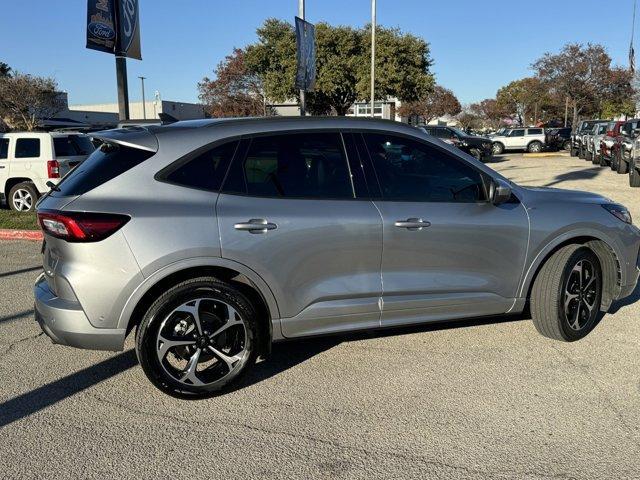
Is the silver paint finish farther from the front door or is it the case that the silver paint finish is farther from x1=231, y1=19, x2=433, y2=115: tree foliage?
x1=231, y1=19, x2=433, y2=115: tree foliage

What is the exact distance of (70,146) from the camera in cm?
1189

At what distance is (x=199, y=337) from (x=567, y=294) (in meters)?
2.82

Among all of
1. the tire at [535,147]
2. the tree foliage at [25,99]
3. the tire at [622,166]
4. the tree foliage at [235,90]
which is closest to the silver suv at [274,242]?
the tire at [622,166]

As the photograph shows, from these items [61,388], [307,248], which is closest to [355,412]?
[307,248]

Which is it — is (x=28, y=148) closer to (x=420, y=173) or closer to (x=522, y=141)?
(x=420, y=173)

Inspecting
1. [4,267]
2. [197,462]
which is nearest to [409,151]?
[197,462]

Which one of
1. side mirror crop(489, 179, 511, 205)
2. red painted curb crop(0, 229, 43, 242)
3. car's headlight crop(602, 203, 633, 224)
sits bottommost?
red painted curb crop(0, 229, 43, 242)

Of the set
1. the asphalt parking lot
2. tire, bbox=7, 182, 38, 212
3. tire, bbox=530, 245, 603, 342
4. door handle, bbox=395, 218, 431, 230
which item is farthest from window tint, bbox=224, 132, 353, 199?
tire, bbox=7, 182, 38, 212

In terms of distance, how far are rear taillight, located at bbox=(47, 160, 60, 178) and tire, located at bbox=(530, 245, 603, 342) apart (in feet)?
32.5

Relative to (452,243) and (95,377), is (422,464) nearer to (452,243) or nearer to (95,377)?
(452,243)

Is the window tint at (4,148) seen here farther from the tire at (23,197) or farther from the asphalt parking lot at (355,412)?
the asphalt parking lot at (355,412)

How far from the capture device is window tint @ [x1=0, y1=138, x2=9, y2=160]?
38.7ft

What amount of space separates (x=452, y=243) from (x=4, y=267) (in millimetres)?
5931

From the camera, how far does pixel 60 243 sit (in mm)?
3447
